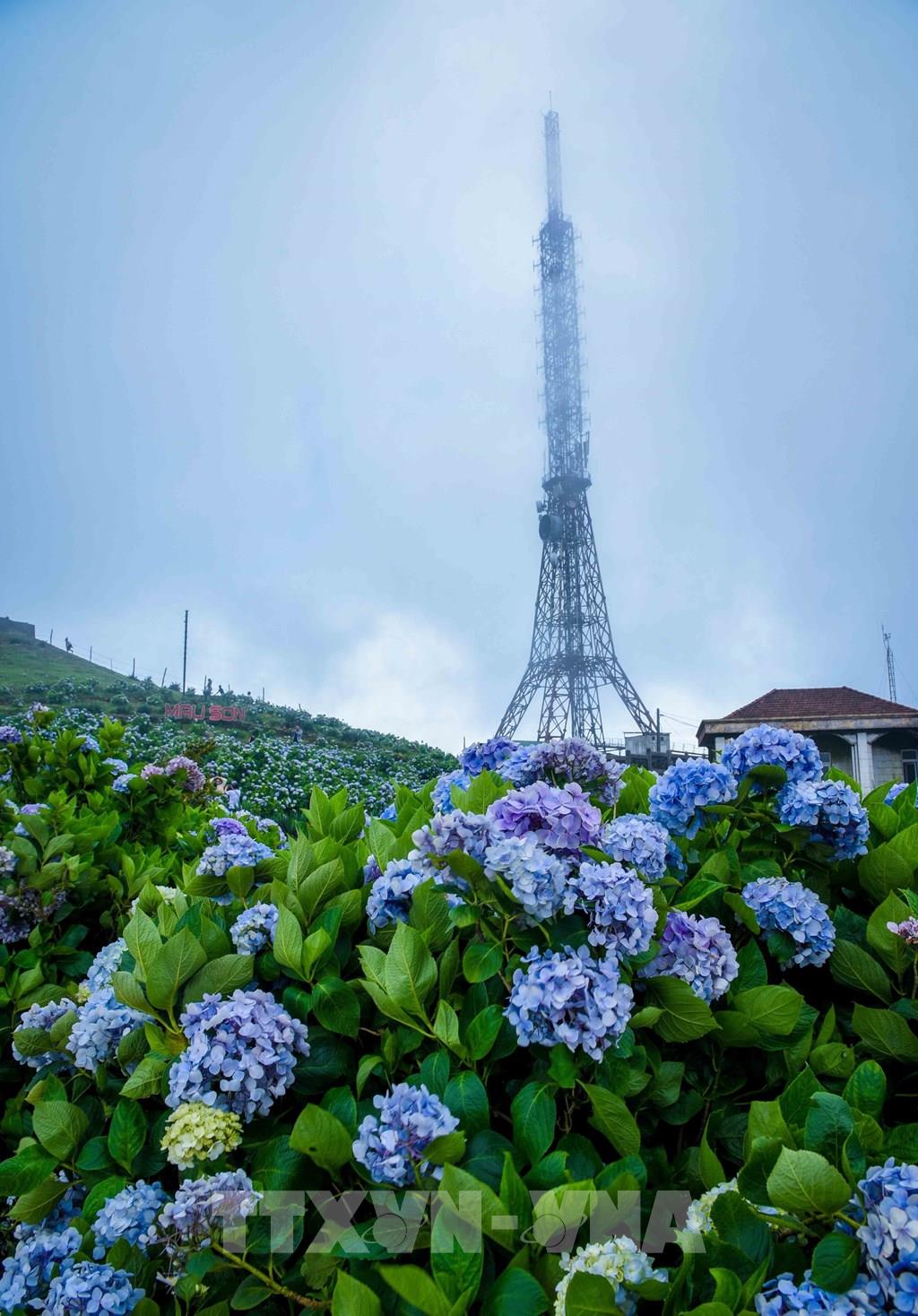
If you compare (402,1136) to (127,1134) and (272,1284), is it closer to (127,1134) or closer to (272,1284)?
(272,1284)

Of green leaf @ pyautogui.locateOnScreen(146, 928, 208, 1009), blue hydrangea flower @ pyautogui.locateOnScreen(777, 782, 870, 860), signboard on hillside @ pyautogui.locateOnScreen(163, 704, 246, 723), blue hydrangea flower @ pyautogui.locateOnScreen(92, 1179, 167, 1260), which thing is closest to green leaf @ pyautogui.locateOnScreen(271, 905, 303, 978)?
green leaf @ pyautogui.locateOnScreen(146, 928, 208, 1009)

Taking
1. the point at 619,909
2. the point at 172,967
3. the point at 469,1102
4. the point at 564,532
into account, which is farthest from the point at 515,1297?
the point at 564,532

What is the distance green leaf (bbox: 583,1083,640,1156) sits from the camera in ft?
3.40

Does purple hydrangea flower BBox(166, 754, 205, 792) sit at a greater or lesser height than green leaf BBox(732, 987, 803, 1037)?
greater

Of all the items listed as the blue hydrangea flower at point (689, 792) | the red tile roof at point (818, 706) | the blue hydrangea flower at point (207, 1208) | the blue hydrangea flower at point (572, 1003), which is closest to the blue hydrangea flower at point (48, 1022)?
the blue hydrangea flower at point (207, 1208)

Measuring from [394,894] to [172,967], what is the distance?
0.37 m

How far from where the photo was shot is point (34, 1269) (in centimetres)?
119

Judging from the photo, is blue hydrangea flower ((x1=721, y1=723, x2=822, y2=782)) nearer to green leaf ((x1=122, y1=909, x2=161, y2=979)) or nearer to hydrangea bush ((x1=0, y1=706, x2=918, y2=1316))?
hydrangea bush ((x1=0, y1=706, x2=918, y2=1316))

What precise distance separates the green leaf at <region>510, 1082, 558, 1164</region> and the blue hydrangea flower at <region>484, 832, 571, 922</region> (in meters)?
0.23

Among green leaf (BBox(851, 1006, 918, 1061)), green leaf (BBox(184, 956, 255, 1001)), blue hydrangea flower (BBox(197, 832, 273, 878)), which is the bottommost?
green leaf (BBox(851, 1006, 918, 1061))

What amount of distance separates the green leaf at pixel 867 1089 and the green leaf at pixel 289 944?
2.66ft

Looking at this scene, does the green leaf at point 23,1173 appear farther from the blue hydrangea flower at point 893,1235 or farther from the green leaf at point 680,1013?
the blue hydrangea flower at point 893,1235

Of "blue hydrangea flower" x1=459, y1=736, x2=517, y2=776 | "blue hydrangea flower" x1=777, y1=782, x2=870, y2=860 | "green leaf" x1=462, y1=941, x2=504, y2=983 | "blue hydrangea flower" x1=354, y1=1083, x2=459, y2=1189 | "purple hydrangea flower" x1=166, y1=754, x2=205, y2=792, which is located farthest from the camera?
"purple hydrangea flower" x1=166, y1=754, x2=205, y2=792

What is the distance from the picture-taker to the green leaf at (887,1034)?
124cm
